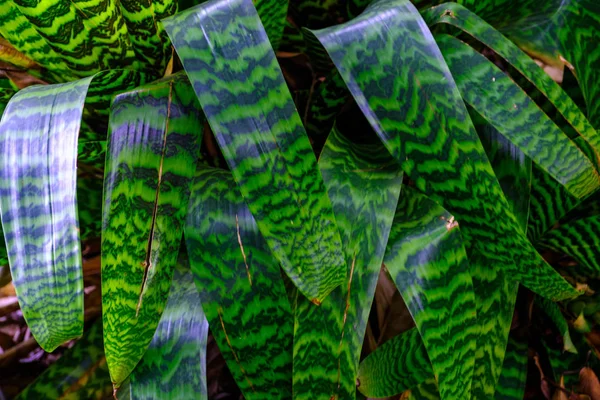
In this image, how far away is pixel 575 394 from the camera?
0.67m

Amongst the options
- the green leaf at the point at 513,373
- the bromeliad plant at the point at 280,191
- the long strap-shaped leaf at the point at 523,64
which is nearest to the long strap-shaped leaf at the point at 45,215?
the bromeliad plant at the point at 280,191

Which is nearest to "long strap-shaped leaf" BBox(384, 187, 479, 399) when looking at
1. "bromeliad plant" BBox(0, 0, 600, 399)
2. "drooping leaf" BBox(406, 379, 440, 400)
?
"bromeliad plant" BBox(0, 0, 600, 399)

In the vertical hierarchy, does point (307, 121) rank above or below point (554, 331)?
above

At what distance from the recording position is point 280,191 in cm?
42

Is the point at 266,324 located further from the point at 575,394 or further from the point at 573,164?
the point at 575,394

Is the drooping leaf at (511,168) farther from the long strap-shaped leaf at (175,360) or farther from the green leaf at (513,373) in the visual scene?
the long strap-shaped leaf at (175,360)

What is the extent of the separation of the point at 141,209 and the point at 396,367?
0.29m

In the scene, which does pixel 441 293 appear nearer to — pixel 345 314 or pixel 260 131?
pixel 345 314

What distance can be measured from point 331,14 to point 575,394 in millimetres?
527

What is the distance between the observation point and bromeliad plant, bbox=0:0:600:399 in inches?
16.2

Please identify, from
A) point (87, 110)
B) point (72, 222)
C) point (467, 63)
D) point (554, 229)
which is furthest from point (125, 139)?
point (554, 229)

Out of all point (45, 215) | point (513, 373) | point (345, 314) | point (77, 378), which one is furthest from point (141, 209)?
point (513, 373)

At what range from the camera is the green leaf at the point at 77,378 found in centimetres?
62

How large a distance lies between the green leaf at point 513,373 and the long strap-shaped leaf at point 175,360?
0.34 metres
